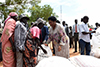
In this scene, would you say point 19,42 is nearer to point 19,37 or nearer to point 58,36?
point 19,37

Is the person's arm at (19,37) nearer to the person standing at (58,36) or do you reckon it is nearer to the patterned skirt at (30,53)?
the patterned skirt at (30,53)

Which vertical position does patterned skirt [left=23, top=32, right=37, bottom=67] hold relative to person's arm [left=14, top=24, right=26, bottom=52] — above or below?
below

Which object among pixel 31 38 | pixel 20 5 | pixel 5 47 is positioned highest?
pixel 20 5

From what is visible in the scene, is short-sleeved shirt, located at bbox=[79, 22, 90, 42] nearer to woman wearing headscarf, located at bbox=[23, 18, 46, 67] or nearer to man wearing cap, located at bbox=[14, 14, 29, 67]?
woman wearing headscarf, located at bbox=[23, 18, 46, 67]

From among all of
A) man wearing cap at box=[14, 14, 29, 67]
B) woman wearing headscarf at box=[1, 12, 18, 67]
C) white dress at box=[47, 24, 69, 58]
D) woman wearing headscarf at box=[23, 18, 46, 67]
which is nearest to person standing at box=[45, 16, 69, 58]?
white dress at box=[47, 24, 69, 58]

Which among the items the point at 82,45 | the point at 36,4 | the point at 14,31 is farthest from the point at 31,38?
the point at 36,4

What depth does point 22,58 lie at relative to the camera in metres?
2.53

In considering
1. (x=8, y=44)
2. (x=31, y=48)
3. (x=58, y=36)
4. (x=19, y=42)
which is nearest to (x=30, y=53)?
(x=31, y=48)

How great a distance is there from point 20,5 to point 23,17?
607 cm

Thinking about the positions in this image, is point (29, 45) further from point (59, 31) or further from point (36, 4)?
point (36, 4)

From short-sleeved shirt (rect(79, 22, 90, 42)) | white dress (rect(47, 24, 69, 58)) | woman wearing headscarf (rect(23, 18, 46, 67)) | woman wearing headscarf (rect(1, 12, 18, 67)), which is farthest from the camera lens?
short-sleeved shirt (rect(79, 22, 90, 42))

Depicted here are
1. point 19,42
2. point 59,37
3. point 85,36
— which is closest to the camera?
point 19,42

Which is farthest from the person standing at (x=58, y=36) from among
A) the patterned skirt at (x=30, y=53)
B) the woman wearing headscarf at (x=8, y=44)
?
the woman wearing headscarf at (x=8, y=44)

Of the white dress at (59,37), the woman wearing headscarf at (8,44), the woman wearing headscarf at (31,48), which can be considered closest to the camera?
the woman wearing headscarf at (8,44)
